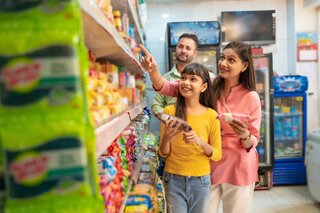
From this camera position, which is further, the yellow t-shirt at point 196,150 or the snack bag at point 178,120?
the yellow t-shirt at point 196,150

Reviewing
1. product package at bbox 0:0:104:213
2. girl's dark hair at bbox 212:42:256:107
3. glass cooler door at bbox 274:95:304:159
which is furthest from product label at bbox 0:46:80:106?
glass cooler door at bbox 274:95:304:159

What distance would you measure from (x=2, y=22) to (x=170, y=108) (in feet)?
5.23

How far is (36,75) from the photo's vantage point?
2.02 ft

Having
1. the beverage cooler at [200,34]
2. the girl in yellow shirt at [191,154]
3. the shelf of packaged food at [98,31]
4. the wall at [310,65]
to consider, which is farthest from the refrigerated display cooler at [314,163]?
the shelf of packaged food at [98,31]

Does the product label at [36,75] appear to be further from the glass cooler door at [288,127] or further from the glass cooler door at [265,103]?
the glass cooler door at [288,127]

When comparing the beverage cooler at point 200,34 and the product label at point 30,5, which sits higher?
the beverage cooler at point 200,34

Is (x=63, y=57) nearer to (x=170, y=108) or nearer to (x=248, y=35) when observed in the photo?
(x=170, y=108)

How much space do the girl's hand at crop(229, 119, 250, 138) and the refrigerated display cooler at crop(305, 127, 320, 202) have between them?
237cm

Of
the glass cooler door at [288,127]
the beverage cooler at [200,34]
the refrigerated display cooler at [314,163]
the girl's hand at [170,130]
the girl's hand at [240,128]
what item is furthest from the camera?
the glass cooler door at [288,127]

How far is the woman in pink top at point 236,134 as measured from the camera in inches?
82.3

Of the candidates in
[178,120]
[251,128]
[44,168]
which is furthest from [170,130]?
[44,168]

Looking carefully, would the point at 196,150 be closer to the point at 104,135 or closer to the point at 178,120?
the point at 178,120

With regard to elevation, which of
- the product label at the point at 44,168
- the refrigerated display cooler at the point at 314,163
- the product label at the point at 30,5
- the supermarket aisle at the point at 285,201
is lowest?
the supermarket aisle at the point at 285,201

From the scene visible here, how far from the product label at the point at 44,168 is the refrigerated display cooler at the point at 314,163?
3.82 meters
